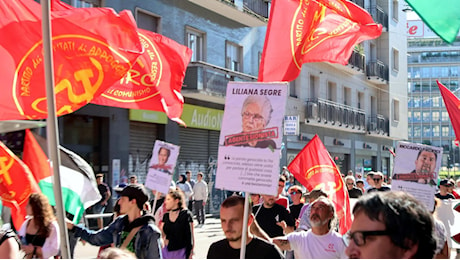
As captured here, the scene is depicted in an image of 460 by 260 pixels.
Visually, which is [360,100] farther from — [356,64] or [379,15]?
[379,15]

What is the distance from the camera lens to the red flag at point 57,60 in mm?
7219

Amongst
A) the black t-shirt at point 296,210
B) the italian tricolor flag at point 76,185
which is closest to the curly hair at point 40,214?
the italian tricolor flag at point 76,185

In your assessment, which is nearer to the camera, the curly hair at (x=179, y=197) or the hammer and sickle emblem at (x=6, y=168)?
the hammer and sickle emblem at (x=6, y=168)

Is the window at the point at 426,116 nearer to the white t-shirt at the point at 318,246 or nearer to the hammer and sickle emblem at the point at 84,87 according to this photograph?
the hammer and sickle emblem at the point at 84,87

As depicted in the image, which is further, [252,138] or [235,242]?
[252,138]

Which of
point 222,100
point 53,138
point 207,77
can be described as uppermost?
point 207,77

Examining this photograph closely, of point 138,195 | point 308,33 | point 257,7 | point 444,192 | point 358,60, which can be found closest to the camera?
point 138,195

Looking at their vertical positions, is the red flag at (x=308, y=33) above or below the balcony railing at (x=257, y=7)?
below

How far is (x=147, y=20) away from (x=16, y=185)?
16750 millimetres

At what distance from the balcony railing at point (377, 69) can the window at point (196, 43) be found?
18.9 metres

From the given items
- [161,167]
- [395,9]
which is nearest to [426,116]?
[395,9]

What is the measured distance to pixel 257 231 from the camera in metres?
6.28

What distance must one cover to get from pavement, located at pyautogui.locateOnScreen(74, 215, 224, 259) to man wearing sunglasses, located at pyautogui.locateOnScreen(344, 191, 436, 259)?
837cm

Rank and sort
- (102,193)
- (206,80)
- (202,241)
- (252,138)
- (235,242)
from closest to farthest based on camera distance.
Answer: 1. (235,242)
2. (252,138)
3. (102,193)
4. (202,241)
5. (206,80)
